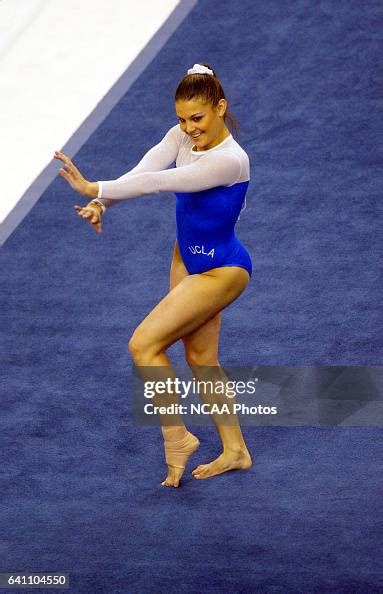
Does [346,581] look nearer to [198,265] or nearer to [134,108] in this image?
[198,265]

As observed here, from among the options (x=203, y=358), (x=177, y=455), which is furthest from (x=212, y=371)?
(x=177, y=455)

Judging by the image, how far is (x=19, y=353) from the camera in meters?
6.91

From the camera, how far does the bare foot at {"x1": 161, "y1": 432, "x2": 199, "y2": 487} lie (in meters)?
5.94

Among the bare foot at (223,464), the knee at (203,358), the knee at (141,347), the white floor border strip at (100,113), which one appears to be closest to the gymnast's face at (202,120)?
the knee at (141,347)

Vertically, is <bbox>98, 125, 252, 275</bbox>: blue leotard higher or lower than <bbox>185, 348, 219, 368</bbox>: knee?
higher

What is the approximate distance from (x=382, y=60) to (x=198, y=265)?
140 inches

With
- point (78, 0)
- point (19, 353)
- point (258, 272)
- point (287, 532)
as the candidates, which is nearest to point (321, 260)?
point (258, 272)

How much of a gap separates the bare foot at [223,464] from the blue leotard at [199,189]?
803mm

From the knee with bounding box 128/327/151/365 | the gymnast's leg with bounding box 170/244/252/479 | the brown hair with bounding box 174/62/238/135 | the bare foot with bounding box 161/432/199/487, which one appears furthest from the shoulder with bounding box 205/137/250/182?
the bare foot with bounding box 161/432/199/487

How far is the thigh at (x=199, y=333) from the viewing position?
594 centimetres

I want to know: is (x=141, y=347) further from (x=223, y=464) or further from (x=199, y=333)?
(x=223, y=464)

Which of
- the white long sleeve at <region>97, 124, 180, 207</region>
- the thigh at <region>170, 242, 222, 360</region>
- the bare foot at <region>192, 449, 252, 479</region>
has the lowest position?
the bare foot at <region>192, 449, 252, 479</region>
